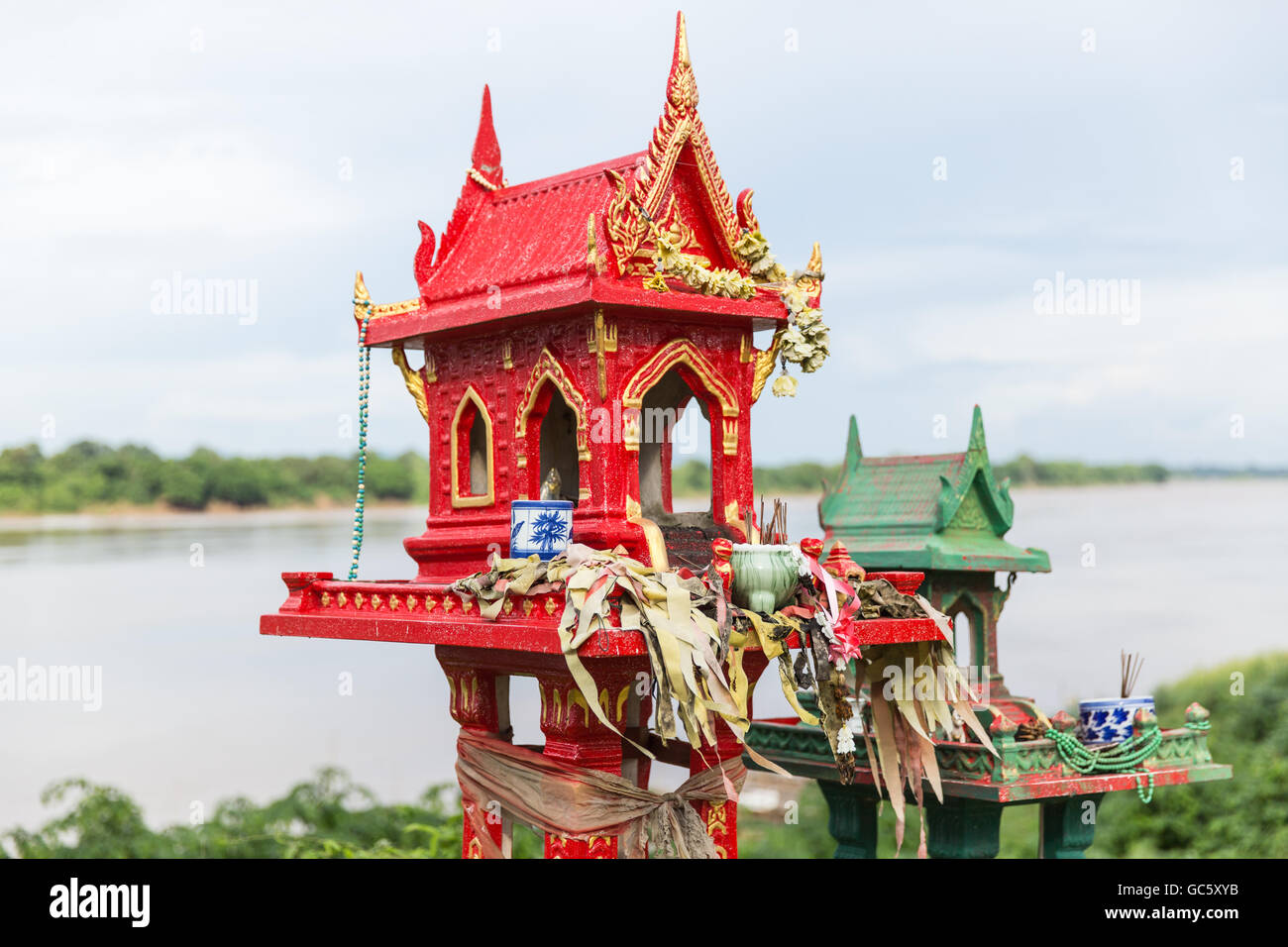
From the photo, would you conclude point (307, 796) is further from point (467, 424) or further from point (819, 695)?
point (819, 695)

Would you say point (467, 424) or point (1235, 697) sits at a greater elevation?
point (467, 424)

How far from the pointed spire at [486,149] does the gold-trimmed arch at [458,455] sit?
243 centimetres

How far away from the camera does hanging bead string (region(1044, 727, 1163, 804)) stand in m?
15.9

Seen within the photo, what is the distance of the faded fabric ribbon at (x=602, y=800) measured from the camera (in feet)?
41.9


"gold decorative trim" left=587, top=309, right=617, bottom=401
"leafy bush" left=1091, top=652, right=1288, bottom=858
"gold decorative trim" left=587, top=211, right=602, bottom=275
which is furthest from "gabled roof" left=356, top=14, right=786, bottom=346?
"leafy bush" left=1091, top=652, right=1288, bottom=858

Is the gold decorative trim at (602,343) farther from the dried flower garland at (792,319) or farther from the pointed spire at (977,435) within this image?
the pointed spire at (977,435)

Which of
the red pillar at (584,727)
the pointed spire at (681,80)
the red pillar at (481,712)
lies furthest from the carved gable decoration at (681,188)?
the red pillar at (481,712)

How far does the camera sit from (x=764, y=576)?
12.0 meters

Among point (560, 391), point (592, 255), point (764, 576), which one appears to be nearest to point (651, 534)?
point (764, 576)

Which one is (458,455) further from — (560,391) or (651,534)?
(651,534)

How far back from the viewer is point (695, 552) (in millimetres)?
13625

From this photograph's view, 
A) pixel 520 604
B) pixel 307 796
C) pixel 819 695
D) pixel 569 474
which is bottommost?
pixel 307 796
